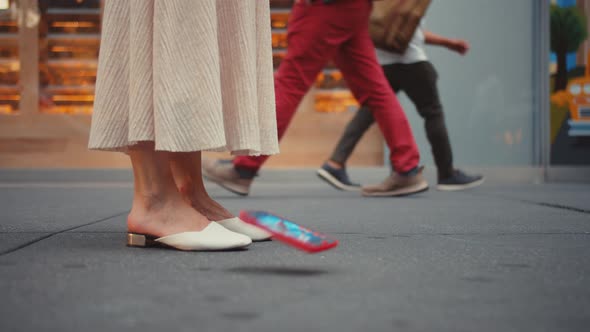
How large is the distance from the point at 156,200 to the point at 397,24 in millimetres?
2479

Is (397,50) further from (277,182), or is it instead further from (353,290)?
(353,290)

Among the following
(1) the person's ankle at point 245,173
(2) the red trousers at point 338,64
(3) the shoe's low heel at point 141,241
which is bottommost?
(1) the person's ankle at point 245,173

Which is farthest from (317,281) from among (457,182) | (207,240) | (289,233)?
(457,182)

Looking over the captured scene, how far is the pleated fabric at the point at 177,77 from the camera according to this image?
144 centimetres

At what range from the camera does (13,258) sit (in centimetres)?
138

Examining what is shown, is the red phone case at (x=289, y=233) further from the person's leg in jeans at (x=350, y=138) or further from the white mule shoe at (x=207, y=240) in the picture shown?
the person's leg in jeans at (x=350, y=138)

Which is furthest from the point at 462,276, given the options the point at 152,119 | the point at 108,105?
the point at 108,105

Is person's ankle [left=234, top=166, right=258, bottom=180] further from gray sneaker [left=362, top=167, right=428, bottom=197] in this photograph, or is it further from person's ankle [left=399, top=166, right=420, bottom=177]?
person's ankle [left=399, top=166, right=420, bottom=177]

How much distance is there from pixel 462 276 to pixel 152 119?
0.72m

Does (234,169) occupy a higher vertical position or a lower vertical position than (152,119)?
lower

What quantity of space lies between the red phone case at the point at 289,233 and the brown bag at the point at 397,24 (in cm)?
260

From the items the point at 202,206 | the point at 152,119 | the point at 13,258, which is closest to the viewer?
the point at 13,258

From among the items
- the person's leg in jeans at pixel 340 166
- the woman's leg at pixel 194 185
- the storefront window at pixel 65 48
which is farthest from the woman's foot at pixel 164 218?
the storefront window at pixel 65 48

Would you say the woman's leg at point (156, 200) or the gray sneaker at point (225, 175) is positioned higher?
the woman's leg at point (156, 200)
